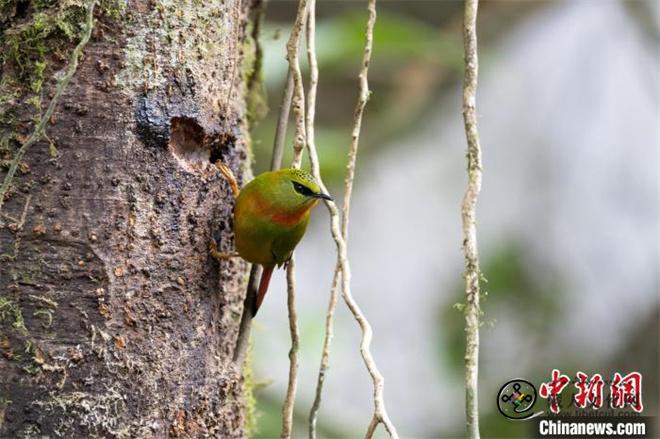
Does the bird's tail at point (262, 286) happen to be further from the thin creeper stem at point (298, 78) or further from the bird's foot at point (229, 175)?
the thin creeper stem at point (298, 78)

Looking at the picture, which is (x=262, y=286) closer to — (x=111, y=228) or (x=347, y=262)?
(x=347, y=262)

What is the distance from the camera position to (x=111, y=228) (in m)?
1.95

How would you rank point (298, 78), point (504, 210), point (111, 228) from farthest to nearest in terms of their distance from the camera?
point (504, 210)
point (298, 78)
point (111, 228)

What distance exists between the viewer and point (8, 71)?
1987 mm

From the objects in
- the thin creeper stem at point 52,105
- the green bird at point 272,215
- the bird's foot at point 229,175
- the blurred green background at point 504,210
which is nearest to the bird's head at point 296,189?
the green bird at point 272,215

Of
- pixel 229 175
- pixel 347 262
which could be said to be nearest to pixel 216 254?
pixel 229 175

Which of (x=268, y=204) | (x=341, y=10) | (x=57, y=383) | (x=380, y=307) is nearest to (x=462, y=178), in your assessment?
(x=380, y=307)

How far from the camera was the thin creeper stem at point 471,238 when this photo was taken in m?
1.98

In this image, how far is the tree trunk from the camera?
189cm

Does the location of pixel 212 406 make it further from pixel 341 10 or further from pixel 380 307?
pixel 380 307

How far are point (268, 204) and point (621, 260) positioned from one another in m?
5.26

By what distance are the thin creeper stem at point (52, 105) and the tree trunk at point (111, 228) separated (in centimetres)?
5

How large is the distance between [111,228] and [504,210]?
627 centimetres

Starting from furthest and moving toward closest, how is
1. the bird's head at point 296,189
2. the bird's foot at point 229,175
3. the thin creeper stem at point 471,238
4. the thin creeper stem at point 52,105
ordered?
the bird's head at point 296,189, the bird's foot at point 229,175, the thin creeper stem at point 471,238, the thin creeper stem at point 52,105
